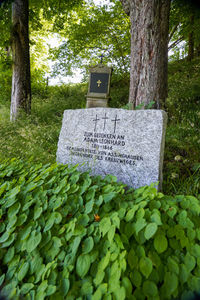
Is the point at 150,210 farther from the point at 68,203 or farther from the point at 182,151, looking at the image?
the point at 182,151

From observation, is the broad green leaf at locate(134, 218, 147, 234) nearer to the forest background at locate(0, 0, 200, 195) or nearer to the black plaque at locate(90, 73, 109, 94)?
the forest background at locate(0, 0, 200, 195)

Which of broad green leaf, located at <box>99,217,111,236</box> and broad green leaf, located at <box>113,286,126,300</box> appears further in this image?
broad green leaf, located at <box>99,217,111,236</box>

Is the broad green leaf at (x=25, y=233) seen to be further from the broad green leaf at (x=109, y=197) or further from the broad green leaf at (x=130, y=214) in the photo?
the broad green leaf at (x=130, y=214)

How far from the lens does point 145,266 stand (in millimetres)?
1244

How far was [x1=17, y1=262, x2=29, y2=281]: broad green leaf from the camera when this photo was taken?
138cm

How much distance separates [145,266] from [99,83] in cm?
634

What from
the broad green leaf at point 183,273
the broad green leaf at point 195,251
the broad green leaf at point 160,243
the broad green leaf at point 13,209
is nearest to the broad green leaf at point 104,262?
the broad green leaf at point 160,243

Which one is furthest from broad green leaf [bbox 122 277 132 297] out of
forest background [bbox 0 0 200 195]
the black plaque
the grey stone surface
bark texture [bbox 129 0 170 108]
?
the black plaque

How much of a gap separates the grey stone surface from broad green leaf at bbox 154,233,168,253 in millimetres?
1144

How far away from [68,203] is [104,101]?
540cm

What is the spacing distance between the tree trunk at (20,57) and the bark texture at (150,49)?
375 cm

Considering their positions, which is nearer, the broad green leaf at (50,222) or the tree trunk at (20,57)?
the broad green leaf at (50,222)

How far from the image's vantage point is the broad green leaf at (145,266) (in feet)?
3.98

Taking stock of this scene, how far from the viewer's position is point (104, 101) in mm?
6797
